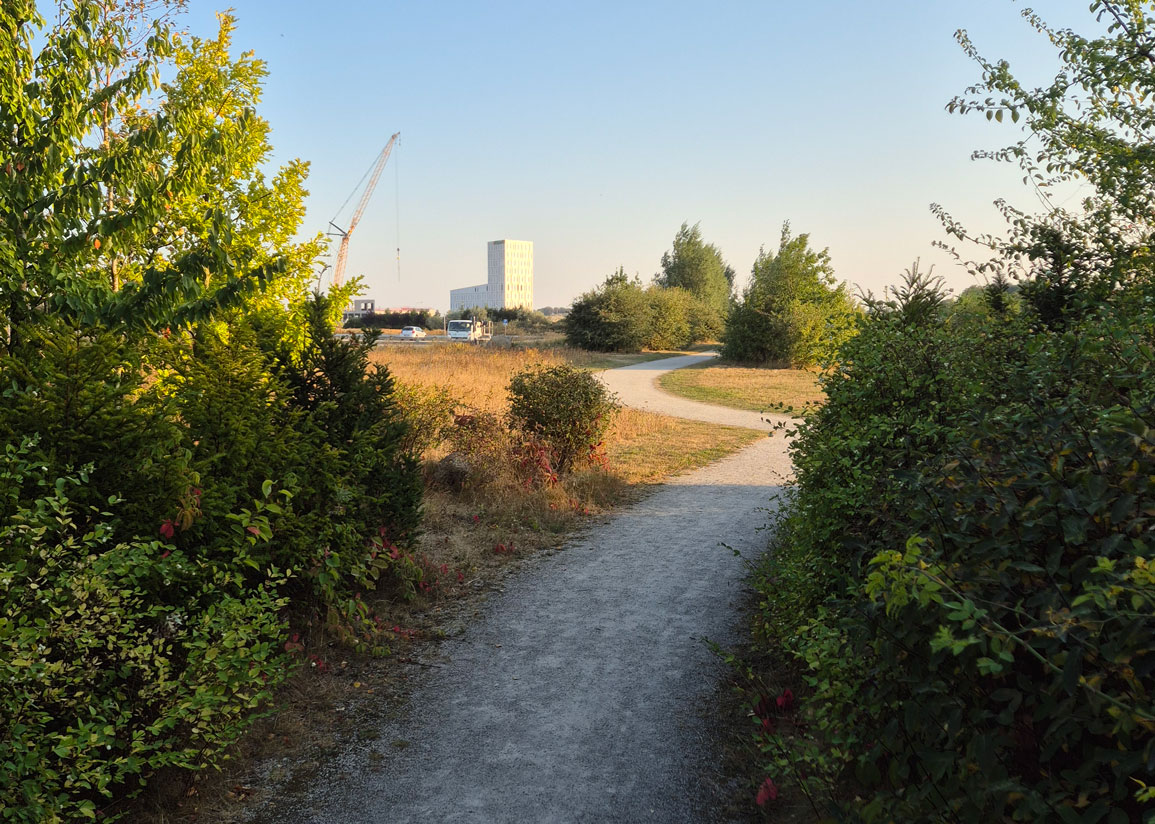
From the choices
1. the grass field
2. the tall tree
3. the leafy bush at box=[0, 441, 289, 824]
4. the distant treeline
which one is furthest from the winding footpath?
the distant treeline

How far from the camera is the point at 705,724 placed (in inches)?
162

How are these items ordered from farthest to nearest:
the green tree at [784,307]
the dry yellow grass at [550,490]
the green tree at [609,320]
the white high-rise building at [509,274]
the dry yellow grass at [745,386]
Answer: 1. the white high-rise building at [509,274]
2. the green tree at [609,320]
3. the green tree at [784,307]
4. the dry yellow grass at [745,386]
5. the dry yellow grass at [550,490]

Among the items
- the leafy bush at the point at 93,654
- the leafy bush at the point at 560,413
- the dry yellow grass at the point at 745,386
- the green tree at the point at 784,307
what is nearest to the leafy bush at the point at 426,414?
the leafy bush at the point at 560,413

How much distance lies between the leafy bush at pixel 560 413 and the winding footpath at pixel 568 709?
121 inches

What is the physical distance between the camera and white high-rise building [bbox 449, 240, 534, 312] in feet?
527

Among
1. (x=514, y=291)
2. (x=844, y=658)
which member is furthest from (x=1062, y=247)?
(x=514, y=291)

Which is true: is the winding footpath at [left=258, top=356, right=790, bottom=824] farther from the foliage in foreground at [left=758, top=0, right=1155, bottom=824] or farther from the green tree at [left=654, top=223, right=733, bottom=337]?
the green tree at [left=654, top=223, right=733, bottom=337]

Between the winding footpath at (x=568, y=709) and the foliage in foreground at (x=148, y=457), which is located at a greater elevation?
the foliage in foreground at (x=148, y=457)

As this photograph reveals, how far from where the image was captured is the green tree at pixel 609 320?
43594 mm

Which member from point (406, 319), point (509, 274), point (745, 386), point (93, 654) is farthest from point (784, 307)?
point (509, 274)

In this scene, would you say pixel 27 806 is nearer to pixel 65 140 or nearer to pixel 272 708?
pixel 272 708

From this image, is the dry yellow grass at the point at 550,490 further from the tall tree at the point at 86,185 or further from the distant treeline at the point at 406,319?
the distant treeline at the point at 406,319

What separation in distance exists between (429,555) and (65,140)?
13.6ft

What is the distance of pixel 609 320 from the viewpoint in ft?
141
